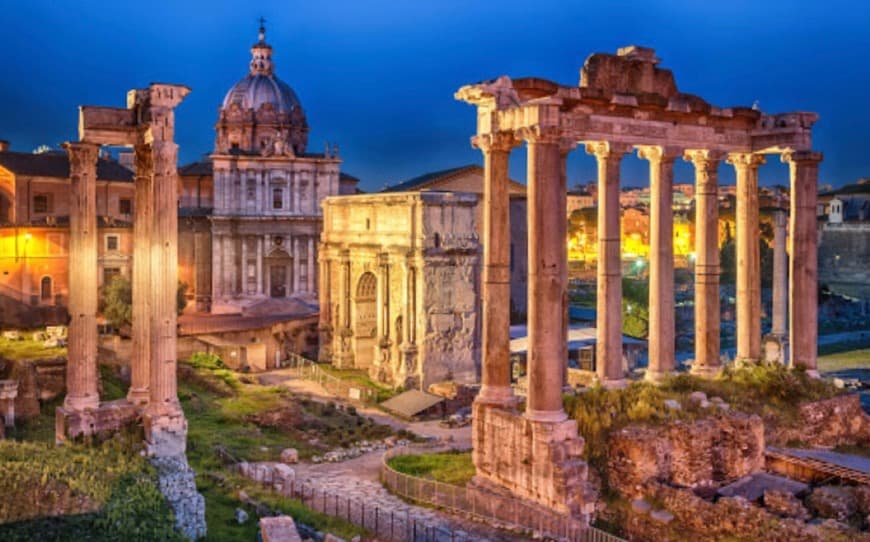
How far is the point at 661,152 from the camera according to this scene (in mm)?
21766

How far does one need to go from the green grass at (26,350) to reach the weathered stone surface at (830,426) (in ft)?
78.3

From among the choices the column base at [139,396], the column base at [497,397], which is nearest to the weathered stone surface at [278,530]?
the column base at [497,397]

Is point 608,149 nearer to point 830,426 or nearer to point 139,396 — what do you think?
point 830,426

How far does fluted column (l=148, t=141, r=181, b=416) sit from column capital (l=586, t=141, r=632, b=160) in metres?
9.13

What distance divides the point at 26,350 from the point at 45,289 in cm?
1617

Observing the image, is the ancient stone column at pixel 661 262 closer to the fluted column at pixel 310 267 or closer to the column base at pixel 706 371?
the column base at pixel 706 371

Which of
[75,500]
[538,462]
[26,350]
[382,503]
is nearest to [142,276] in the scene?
[75,500]

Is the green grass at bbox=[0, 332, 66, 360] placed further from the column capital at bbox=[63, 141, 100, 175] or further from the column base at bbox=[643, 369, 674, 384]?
the column base at bbox=[643, 369, 674, 384]

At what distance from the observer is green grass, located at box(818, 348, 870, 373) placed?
150 ft

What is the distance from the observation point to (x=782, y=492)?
17422 mm

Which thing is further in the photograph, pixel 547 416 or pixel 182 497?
pixel 547 416

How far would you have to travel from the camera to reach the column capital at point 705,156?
2261cm

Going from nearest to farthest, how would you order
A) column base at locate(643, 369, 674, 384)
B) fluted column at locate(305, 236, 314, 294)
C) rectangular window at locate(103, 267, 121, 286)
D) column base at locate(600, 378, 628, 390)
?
1. column base at locate(600, 378, 628, 390)
2. column base at locate(643, 369, 674, 384)
3. rectangular window at locate(103, 267, 121, 286)
4. fluted column at locate(305, 236, 314, 294)

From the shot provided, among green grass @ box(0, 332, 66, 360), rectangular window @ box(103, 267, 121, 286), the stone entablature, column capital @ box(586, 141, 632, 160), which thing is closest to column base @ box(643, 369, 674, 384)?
column capital @ box(586, 141, 632, 160)
